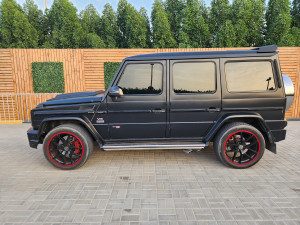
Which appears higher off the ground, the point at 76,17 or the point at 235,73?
the point at 76,17

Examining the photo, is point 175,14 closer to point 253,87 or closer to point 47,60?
point 47,60

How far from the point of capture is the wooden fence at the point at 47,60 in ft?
28.2

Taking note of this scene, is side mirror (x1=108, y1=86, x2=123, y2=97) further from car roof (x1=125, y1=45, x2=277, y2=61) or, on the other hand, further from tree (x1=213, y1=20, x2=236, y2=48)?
tree (x1=213, y1=20, x2=236, y2=48)

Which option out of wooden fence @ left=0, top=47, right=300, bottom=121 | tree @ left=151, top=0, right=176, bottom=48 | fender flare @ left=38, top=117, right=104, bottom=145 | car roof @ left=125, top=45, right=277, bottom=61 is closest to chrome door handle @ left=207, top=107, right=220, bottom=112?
car roof @ left=125, top=45, right=277, bottom=61

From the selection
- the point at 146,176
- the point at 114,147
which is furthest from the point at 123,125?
the point at 146,176

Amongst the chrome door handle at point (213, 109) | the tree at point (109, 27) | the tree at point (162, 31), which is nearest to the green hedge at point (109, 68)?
the tree at point (109, 27)

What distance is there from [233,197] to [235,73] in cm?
216

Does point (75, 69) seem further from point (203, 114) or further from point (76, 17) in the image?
point (203, 114)

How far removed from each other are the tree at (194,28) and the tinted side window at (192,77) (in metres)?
6.77

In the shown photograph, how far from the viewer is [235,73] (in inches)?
162

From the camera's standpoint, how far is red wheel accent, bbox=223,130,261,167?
4.19 metres

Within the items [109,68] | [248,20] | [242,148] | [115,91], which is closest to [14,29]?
[109,68]

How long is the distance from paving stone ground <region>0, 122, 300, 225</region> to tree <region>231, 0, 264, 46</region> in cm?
683

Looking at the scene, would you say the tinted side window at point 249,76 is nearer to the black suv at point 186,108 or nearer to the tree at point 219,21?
the black suv at point 186,108
